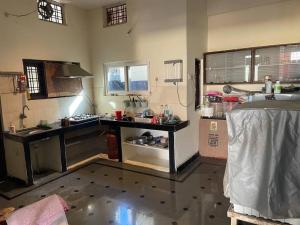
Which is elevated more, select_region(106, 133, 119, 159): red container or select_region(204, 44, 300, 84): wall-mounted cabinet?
select_region(204, 44, 300, 84): wall-mounted cabinet

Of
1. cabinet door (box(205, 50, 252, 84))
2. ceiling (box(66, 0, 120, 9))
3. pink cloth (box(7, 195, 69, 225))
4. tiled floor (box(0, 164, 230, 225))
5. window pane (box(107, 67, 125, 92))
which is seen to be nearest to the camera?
pink cloth (box(7, 195, 69, 225))

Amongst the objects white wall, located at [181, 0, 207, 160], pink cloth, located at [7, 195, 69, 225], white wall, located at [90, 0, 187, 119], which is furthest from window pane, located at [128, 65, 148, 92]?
pink cloth, located at [7, 195, 69, 225]

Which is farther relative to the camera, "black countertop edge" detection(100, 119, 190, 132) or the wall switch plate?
the wall switch plate

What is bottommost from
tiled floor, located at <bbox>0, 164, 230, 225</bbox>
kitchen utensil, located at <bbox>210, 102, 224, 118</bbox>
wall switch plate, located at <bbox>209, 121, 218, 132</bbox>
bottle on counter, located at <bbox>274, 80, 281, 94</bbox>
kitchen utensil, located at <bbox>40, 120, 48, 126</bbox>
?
tiled floor, located at <bbox>0, 164, 230, 225</bbox>

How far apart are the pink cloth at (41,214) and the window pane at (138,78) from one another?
2.93 m

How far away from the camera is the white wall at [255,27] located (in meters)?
3.71

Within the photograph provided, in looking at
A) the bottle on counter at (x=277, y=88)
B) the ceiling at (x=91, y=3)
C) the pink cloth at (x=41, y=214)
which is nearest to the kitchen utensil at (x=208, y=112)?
the bottle on counter at (x=277, y=88)

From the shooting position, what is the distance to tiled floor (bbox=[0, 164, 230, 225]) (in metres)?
2.60

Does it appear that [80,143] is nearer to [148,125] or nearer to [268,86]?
[148,125]

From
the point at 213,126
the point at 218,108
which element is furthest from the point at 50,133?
the point at 218,108

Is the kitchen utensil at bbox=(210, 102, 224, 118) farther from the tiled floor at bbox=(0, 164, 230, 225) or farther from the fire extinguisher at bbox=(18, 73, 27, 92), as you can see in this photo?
the fire extinguisher at bbox=(18, 73, 27, 92)

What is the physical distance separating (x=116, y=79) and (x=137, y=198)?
2502mm

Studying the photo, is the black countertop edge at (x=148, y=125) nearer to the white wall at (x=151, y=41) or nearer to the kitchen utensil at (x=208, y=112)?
the white wall at (x=151, y=41)

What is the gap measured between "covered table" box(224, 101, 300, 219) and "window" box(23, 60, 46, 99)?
337cm
